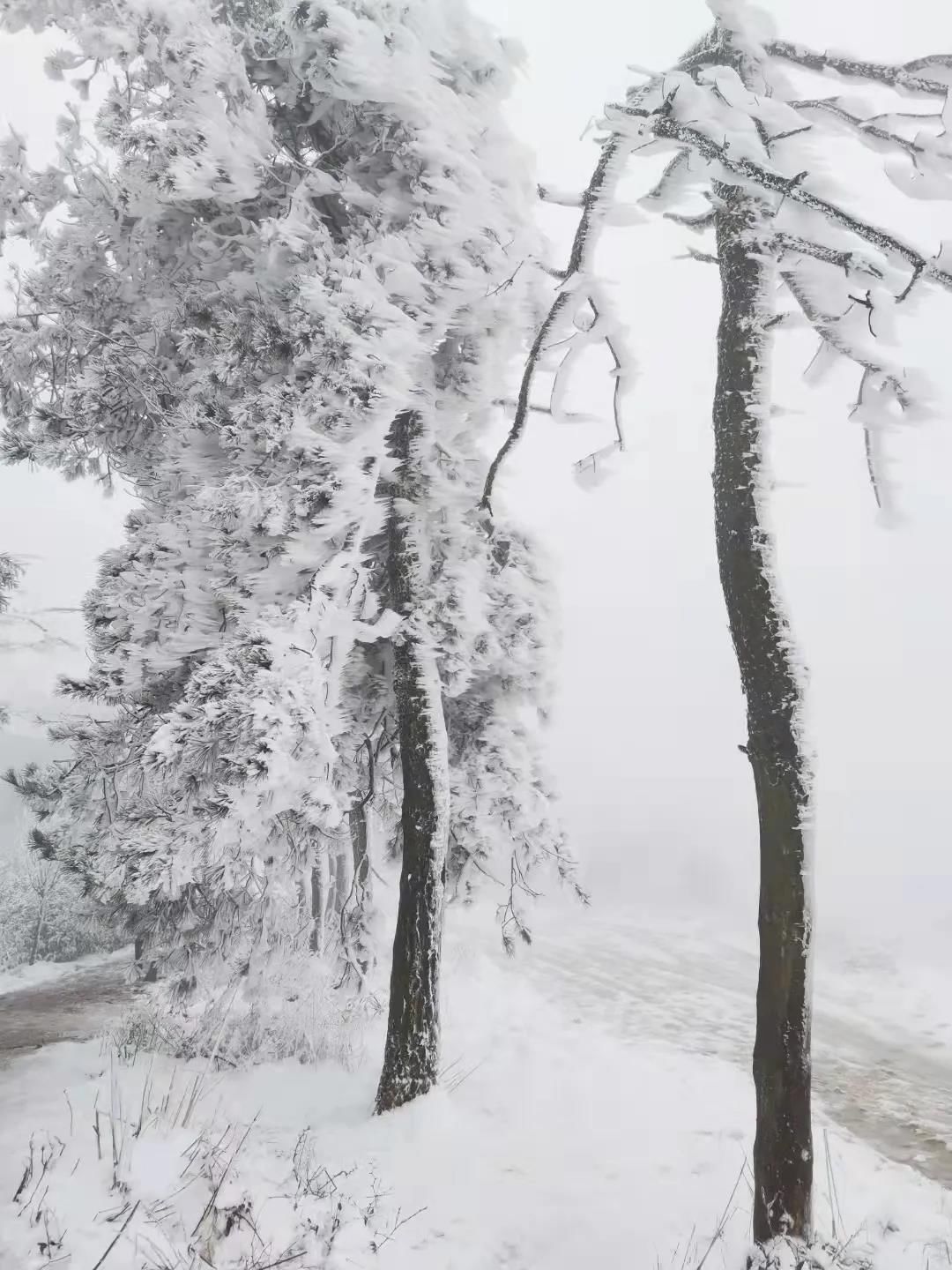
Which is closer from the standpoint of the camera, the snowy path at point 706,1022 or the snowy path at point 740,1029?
the snowy path at point 740,1029

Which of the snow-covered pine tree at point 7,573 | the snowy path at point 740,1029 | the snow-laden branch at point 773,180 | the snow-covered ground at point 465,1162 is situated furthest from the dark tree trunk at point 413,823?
the snow-covered pine tree at point 7,573

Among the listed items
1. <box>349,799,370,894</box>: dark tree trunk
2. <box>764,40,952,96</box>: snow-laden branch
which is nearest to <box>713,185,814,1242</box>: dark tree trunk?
<box>764,40,952,96</box>: snow-laden branch

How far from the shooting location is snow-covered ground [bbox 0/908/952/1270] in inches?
128

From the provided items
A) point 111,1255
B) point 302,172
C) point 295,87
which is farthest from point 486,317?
point 111,1255

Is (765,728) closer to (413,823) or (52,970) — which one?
(413,823)

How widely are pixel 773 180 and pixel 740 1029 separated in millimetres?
12588

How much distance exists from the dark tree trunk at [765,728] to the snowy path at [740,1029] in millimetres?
3461

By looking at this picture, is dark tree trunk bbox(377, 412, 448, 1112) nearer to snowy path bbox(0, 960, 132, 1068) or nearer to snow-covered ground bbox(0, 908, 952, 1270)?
snow-covered ground bbox(0, 908, 952, 1270)

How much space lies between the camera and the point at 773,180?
3.56 meters

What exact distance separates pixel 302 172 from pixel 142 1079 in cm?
762

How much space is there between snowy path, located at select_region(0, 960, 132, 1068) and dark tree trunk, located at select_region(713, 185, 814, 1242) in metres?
6.66

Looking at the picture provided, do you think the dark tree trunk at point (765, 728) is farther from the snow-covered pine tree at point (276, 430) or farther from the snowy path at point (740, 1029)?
the snowy path at point (740, 1029)

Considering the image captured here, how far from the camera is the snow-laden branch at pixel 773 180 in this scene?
3424 mm

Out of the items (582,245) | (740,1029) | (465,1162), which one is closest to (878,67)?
(582,245)
